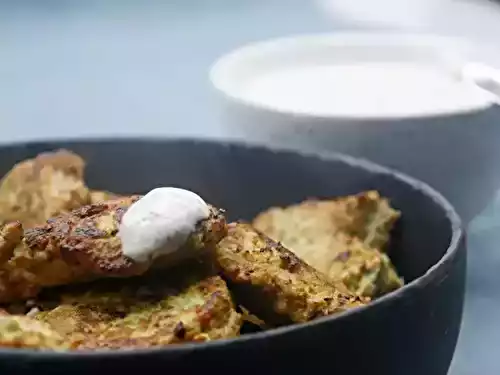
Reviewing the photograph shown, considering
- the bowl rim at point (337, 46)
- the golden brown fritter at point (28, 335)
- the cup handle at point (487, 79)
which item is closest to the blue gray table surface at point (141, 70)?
the bowl rim at point (337, 46)

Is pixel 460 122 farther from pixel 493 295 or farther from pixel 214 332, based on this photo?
pixel 214 332

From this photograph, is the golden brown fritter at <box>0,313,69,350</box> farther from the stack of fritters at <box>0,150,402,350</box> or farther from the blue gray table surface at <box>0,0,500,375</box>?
the blue gray table surface at <box>0,0,500,375</box>

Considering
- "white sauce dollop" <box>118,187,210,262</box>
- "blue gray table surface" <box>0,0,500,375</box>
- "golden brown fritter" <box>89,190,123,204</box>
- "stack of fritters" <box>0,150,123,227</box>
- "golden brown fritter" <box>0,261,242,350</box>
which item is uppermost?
"white sauce dollop" <box>118,187,210,262</box>

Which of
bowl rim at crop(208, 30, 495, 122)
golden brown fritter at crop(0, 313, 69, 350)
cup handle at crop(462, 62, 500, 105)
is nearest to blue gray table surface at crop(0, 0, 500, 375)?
bowl rim at crop(208, 30, 495, 122)

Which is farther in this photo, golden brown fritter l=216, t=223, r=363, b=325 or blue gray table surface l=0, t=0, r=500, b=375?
blue gray table surface l=0, t=0, r=500, b=375

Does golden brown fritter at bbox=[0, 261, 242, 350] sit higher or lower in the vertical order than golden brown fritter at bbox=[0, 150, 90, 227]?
higher

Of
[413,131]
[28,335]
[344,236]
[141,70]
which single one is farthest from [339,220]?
[141,70]

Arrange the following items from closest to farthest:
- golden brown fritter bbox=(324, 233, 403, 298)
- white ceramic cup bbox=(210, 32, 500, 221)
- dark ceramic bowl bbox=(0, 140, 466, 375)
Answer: dark ceramic bowl bbox=(0, 140, 466, 375) → golden brown fritter bbox=(324, 233, 403, 298) → white ceramic cup bbox=(210, 32, 500, 221)
